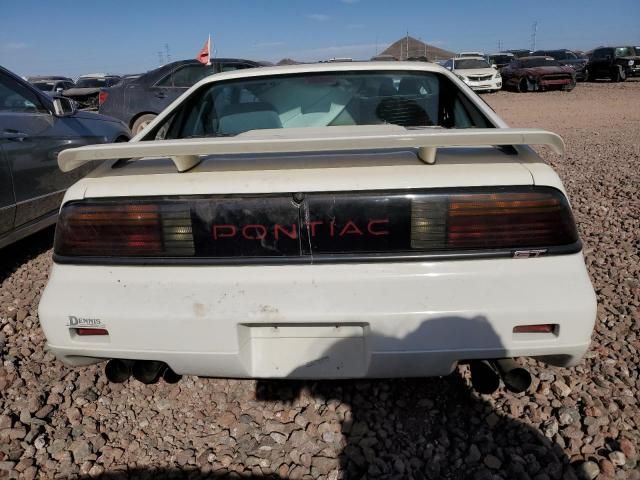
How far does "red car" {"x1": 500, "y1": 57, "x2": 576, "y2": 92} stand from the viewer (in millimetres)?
20359

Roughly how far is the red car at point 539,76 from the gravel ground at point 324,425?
805 inches

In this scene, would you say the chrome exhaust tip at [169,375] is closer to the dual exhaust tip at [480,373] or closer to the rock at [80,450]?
the dual exhaust tip at [480,373]

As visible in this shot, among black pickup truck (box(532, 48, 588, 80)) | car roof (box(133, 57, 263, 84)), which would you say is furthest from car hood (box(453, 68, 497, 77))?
car roof (box(133, 57, 263, 84))

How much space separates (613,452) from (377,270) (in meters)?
1.16

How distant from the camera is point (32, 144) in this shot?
3.64 meters

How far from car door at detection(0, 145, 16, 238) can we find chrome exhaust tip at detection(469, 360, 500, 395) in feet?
10.1

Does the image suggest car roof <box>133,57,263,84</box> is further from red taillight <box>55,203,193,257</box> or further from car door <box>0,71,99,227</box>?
red taillight <box>55,203,193,257</box>

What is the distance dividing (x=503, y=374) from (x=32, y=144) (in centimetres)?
356

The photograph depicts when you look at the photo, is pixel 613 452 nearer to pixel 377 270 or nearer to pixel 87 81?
pixel 377 270

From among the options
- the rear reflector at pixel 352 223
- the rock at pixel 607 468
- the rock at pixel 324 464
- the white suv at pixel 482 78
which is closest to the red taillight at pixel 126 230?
the rear reflector at pixel 352 223

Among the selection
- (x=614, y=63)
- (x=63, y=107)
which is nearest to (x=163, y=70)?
(x=63, y=107)

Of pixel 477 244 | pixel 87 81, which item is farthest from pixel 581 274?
pixel 87 81

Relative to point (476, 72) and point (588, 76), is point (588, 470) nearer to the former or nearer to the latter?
point (476, 72)

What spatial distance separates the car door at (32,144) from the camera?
347 cm
